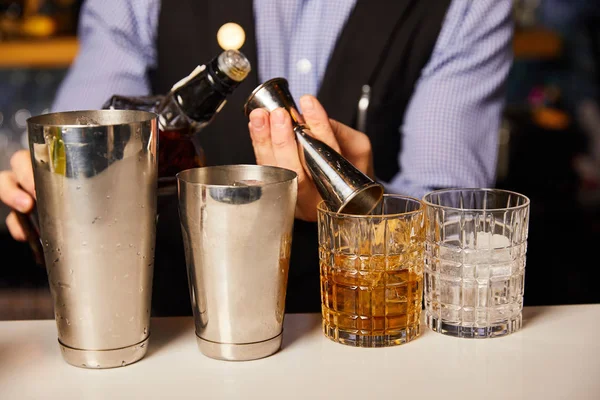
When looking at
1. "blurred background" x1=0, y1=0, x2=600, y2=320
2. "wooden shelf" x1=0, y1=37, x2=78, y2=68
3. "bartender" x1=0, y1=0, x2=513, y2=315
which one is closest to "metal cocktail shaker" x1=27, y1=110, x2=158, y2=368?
"bartender" x1=0, y1=0, x2=513, y2=315

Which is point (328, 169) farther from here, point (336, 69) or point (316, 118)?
point (336, 69)

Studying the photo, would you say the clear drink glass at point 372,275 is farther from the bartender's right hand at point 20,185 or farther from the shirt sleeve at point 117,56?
the shirt sleeve at point 117,56

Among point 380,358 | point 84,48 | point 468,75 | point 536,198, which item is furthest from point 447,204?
point 536,198

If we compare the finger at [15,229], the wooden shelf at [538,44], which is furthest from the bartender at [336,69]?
the wooden shelf at [538,44]

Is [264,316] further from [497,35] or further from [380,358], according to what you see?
[497,35]

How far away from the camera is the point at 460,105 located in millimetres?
1491

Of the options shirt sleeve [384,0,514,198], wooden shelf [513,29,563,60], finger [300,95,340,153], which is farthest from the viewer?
wooden shelf [513,29,563,60]

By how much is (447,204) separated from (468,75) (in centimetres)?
71

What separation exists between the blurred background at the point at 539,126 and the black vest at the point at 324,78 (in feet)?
3.07

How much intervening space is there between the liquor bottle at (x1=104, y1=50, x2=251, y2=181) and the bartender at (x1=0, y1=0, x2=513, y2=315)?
1.69ft

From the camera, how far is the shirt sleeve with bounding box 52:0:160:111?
1553mm

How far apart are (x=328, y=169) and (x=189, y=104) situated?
7.4 inches

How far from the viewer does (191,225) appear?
0.73 metres

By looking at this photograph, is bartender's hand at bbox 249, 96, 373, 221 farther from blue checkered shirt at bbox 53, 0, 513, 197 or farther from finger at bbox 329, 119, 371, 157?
blue checkered shirt at bbox 53, 0, 513, 197
